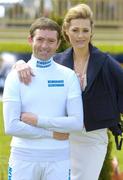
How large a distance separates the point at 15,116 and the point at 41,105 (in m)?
0.17

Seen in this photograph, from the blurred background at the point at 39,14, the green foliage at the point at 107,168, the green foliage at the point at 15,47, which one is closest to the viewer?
the green foliage at the point at 107,168

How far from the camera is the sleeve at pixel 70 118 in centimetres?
367

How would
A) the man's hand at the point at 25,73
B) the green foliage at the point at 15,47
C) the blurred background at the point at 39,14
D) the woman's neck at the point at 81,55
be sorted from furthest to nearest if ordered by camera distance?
the blurred background at the point at 39,14, the green foliage at the point at 15,47, the woman's neck at the point at 81,55, the man's hand at the point at 25,73

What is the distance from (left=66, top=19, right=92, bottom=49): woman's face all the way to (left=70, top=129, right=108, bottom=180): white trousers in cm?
67

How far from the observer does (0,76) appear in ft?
56.4

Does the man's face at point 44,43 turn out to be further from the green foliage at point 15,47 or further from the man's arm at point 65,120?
the green foliage at point 15,47

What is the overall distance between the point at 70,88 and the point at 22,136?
415mm

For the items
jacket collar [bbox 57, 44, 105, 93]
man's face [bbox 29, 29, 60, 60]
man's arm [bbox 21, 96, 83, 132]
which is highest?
man's face [bbox 29, 29, 60, 60]

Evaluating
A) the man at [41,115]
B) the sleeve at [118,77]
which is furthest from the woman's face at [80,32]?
the man at [41,115]

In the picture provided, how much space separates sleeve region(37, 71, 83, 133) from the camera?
144 inches

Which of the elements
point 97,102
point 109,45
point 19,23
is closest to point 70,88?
point 97,102

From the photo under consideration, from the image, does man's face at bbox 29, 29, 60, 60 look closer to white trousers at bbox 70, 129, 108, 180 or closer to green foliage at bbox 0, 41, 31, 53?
white trousers at bbox 70, 129, 108, 180

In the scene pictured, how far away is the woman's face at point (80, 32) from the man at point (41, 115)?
19.0 inches

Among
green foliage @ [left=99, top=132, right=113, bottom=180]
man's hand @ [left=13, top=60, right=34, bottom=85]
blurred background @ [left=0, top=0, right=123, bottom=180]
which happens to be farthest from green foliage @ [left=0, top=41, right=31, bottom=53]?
man's hand @ [left=13, top=60, right=34, bottom=85]
